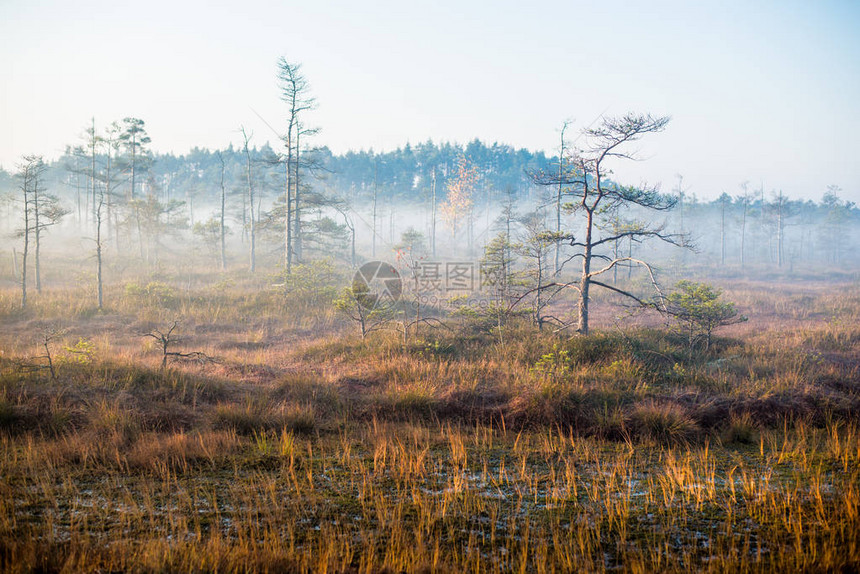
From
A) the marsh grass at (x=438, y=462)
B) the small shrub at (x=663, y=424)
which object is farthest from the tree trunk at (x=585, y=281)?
the small shrub at (x=663, y=424)

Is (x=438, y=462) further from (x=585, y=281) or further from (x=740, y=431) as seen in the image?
(x=585, y=281)

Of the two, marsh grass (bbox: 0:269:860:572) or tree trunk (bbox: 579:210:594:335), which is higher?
tree trunk (bbox: 579:210:594:335)

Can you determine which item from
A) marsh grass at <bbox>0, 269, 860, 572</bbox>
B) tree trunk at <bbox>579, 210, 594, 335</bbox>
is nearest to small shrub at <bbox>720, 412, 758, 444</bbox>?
marsh grass at <bbox>0, 269, 860, 572</bbox>

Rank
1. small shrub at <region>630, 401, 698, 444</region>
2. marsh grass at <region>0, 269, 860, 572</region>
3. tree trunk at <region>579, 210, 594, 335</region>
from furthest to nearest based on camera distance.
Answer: tree trunk at <region>579, 210, 594, 335</region>
small shrub at <region>630, 401, 698, 444</region>
marsh grass at <region>0, 269, 860, 572</region>

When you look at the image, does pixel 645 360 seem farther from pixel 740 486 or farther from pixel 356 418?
pixel 356 418

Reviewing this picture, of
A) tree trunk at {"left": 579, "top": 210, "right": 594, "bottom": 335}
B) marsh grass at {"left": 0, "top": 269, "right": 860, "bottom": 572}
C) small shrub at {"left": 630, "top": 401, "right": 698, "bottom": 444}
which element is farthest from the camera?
tree trunk at {"left": 579, "top": 210, "right": 594, "bottom": 335}

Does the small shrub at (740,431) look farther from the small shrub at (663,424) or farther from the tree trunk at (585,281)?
the tree trunk at (585,281)

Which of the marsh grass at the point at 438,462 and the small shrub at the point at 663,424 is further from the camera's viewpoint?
the small shrub at the point at 663,424

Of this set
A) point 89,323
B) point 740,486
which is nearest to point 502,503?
point 740,486

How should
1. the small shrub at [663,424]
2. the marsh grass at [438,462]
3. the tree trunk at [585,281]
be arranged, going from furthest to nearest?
the tree trunk at [585,281], the small shrub at [663,424], the marsh grass at [438,462]

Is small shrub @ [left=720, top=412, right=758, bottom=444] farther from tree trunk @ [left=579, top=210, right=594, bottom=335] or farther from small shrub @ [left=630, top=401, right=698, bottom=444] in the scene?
tree trunk @ [left=579, top=210, right=594, bottom=335]

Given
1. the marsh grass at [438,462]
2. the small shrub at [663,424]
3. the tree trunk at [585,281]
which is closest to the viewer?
the marsh grass at [438,462]

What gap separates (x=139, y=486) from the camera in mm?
4117

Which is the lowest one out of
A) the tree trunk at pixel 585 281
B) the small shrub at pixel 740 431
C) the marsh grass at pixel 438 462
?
the small shrub at pixel 740 431
